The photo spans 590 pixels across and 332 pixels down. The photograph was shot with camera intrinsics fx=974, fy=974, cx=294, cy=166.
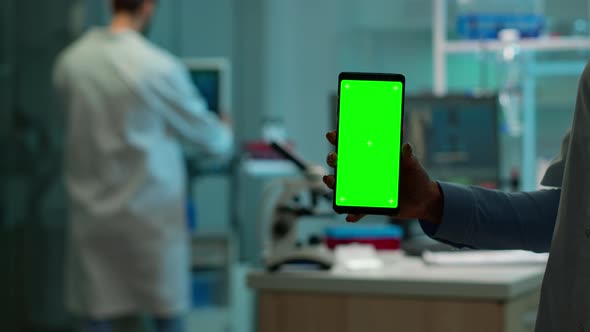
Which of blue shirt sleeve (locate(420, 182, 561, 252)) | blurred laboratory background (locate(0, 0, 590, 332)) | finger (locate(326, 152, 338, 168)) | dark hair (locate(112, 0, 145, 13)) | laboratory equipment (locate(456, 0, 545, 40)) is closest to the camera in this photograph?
finger (locate(326, 152, 338, 168))

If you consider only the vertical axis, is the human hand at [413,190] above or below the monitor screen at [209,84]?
below

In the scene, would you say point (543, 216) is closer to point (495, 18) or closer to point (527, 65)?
point (495, 18)

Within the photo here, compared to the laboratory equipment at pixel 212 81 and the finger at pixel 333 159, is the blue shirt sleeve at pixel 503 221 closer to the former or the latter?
the finger at pixel 333 159

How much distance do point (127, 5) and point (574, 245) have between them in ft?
8.15

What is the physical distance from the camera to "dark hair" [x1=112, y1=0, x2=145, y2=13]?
327 cm

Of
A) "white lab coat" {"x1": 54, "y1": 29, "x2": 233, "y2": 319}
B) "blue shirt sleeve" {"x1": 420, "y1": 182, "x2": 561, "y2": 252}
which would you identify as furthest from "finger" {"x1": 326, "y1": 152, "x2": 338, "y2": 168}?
"white lab coat" {"x1": 54, "y1": 29, "x2": 233, "y2": 319}

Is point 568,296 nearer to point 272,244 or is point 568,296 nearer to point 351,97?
point 351,97

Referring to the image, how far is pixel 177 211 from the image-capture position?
3195 mm

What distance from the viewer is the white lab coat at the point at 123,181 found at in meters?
3.12

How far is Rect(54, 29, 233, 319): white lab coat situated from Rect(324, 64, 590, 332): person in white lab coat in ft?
Result: 6.25

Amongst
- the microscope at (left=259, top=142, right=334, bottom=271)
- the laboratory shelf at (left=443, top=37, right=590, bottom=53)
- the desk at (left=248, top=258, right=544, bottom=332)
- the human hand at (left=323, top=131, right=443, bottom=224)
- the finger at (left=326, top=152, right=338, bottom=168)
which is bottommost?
the desk at (left=248, top=258, right=544, bottom=332)

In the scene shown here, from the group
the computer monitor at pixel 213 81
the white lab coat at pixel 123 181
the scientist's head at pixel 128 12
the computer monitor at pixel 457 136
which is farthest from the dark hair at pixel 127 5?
the computer monitor at pixel 213 81

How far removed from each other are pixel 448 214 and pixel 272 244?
1.07m

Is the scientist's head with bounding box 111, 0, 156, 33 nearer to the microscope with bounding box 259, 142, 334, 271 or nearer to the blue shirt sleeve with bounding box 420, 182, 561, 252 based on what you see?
the microscope with bounding box 259, 142, 334, 271
